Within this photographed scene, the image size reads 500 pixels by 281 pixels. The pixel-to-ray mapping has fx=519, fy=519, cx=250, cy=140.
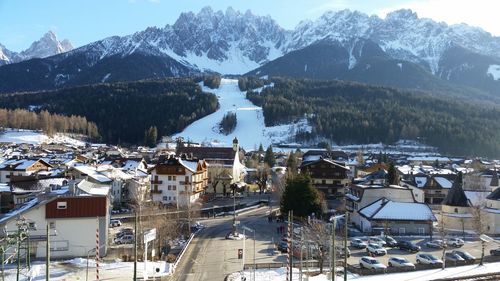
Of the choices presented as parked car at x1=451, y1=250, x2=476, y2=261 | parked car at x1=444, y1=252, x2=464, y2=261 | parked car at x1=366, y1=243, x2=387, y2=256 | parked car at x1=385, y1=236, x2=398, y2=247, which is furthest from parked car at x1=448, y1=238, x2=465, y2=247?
parked car at x1=366, y1=243, x2=387, y2=256

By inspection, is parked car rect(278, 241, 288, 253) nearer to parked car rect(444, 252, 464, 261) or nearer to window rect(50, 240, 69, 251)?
parked car rect(444, 252, 464, 261)

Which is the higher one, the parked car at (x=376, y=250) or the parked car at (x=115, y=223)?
the parked car at (x=376, y=250)

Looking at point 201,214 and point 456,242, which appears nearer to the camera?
point 456,242

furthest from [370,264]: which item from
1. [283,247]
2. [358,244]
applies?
[283,247]

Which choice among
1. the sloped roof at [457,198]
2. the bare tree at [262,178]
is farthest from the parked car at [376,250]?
the bare tree at [262,178]

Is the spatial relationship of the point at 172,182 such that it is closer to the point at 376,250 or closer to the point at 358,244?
the point at 358,244

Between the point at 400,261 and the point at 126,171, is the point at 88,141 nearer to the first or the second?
the point at 126,171

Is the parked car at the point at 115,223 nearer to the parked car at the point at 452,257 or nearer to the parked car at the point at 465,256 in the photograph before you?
the parked car at the point at 452,257

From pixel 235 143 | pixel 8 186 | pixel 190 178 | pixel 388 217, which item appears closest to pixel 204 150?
pixel 235 143
